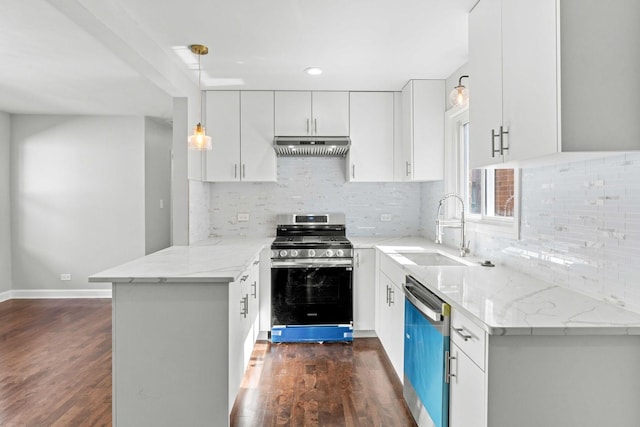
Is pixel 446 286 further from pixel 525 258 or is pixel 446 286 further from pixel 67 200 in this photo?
pixel 67 200

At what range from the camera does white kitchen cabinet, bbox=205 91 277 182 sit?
3.94 m

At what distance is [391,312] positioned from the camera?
10.0ft

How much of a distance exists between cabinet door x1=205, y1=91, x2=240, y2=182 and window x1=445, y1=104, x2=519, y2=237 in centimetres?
203

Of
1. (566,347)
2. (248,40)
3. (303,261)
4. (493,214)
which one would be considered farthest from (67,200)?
(566,347)

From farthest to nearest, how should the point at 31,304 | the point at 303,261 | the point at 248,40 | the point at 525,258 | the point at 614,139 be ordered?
the point at 31,304 → the point at 303,261 → the point at 248,40 → the point at 525,258 → the point at 614,139

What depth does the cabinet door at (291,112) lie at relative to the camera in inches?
155

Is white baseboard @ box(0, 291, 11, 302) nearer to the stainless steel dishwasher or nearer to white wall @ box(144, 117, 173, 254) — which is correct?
white wall @ box(144, 117, 173, 254)

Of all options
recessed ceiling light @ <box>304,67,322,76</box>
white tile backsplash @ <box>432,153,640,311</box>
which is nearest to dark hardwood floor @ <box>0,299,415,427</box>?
white tile backsplash @ <box>432,153,640,311</box>

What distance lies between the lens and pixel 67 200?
17.4ft

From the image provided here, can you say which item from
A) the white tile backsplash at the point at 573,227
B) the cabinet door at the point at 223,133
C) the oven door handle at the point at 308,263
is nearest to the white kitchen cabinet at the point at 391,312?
the oven door handle at the point at 308,263

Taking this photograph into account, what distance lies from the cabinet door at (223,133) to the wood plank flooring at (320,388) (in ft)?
5.70

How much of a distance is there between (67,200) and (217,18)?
13.7 feet

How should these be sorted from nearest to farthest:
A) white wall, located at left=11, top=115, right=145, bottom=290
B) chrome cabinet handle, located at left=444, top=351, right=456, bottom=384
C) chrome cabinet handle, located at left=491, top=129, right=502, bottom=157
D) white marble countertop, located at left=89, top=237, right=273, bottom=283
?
1. chrome cabinet handle, located at left=444, top=351, right=456, bottom=384
2. chrome cabinet handle, located at left=491, top=129, right=502, bottom=157
3. white marble countertop, located at left=89, top=237, right=273, bottom=283
4. white wall, located at left=11, top=115, right=145, bottom=290

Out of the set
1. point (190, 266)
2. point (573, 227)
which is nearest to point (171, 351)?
point (190, 266)
